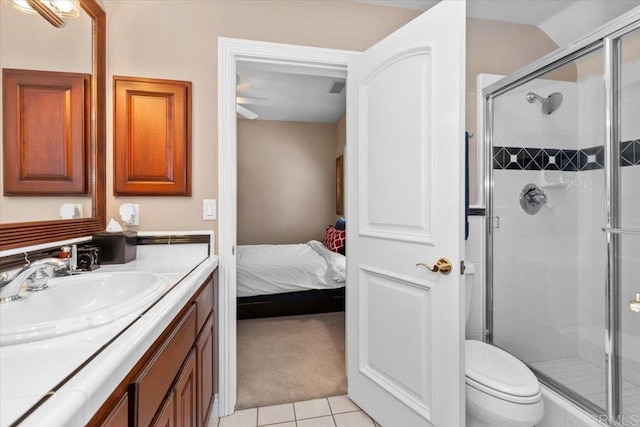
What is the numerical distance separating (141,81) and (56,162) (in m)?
0.63

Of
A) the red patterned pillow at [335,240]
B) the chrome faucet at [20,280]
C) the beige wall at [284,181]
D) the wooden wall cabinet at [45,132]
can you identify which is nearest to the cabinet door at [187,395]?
the chrome faucet at [20,280]

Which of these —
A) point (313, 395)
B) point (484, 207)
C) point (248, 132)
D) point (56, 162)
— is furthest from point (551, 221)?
point (248, 132)

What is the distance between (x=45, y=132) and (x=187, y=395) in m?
1.09

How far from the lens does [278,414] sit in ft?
5.52

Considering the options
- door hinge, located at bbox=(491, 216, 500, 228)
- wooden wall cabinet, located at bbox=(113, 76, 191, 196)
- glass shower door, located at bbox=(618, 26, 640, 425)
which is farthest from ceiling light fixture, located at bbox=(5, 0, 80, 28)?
glass shower door, located at bbox=(618, 26, 640, 425)

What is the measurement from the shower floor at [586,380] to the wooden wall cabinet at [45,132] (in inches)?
102

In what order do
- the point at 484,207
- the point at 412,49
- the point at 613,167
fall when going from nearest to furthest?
1. the point at 412,49
2. the point at 613,167
3. the point at 484,207

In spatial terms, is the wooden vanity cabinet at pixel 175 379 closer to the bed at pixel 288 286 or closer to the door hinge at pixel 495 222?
the bed at pixel 288 286

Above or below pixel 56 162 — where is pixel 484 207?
below

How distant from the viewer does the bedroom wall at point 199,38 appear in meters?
1.59

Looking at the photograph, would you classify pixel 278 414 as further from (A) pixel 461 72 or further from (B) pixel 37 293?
(A) pixel 461 72

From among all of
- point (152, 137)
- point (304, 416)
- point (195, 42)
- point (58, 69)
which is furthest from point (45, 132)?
point (304, 416)

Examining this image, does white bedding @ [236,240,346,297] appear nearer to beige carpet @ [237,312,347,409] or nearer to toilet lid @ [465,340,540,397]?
beige carpet @ [237,312,347,409]

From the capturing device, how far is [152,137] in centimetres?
160
